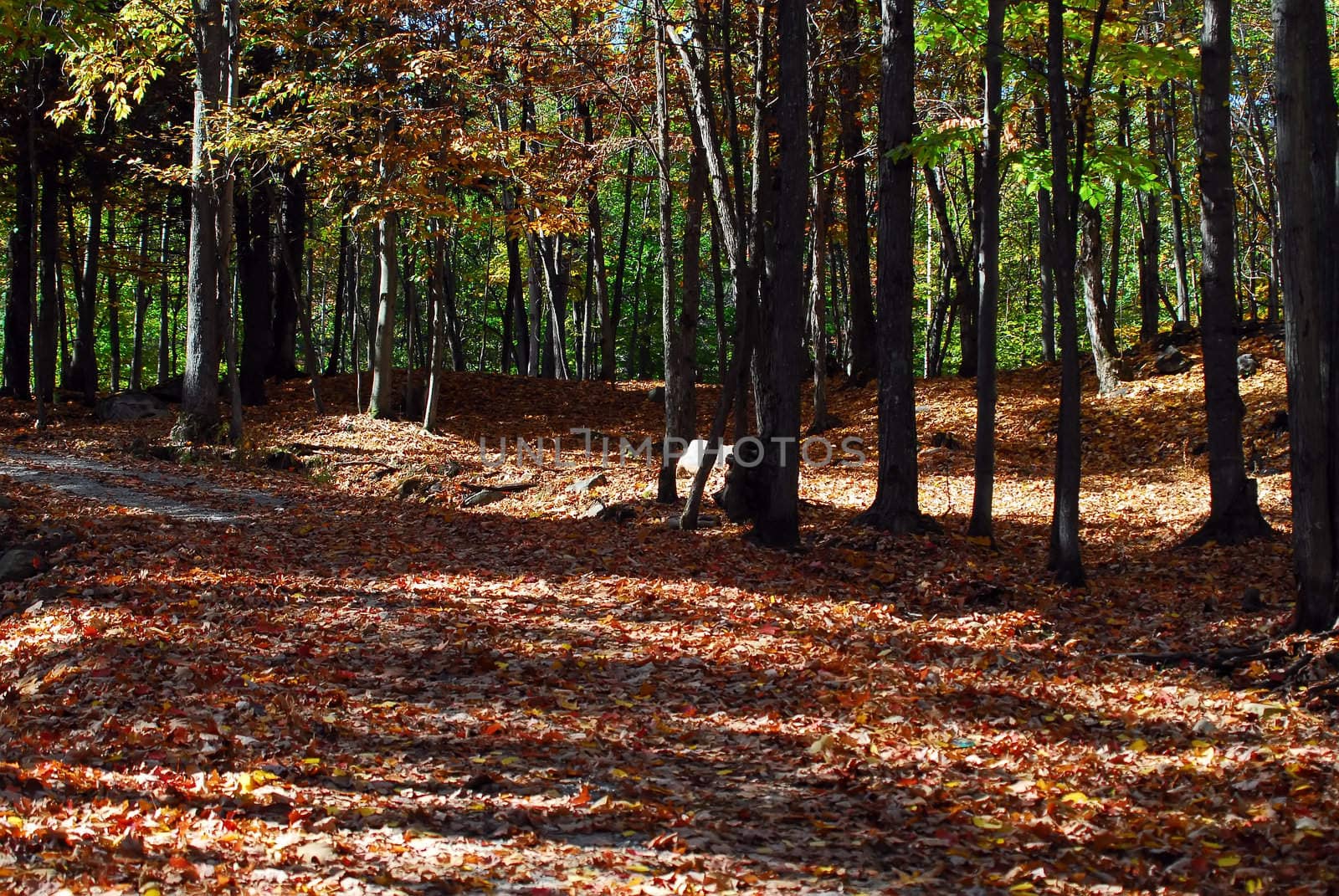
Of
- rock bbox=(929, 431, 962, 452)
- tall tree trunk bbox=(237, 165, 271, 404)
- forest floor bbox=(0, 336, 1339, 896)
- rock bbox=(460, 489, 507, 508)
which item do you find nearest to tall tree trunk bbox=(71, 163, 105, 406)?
tall tree trunk bbox=(237, 165, 271, 404)

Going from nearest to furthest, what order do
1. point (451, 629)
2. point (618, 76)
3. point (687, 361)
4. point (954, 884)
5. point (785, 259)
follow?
point (954, 884) → point (451, 629) → point (785, 259) → point (687, 361) → point (618, 76)

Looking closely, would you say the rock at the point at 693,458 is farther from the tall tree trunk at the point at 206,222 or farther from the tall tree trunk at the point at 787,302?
the tall tree trunk at the point at 206,222

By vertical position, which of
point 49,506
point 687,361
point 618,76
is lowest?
point 49,506

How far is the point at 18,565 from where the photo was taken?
8.88 metres

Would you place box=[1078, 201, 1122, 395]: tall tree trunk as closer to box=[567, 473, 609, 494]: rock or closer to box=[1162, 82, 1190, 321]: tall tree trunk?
box=[1162, 82, 1190, 321]: tall tree trunk

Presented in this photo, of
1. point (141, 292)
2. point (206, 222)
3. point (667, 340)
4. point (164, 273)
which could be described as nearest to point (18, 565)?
point (667, 340)

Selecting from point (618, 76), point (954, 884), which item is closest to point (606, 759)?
point (954, 884)

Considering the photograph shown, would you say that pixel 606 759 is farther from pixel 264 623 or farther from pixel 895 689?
pixel 264 623

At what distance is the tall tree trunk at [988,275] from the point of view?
9.70 m

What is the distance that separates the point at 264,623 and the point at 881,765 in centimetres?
470

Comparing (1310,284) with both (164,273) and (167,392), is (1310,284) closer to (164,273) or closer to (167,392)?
(167,392)

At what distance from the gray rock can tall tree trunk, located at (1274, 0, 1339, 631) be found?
487 inches

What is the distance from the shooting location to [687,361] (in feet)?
44.3

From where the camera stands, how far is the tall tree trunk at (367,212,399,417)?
18.6 m
